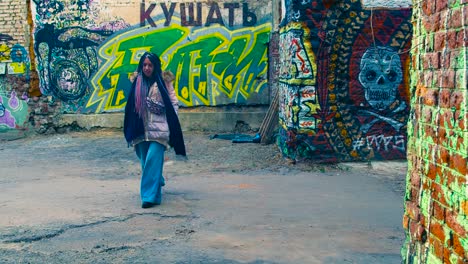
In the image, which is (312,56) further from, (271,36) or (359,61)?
(271,36)

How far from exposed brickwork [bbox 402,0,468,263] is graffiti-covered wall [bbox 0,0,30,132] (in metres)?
11.4

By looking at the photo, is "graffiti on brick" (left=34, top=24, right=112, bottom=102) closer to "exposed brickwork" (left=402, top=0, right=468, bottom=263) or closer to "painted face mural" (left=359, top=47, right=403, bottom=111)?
"painted face mural" (left=359, top=47, right=403, bottom=111)

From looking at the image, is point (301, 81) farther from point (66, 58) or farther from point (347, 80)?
point (66, 58)

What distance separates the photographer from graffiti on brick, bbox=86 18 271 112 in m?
12.9

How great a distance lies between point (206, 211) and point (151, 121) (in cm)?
126

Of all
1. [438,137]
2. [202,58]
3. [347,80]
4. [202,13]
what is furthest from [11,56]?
[438,137]

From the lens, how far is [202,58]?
1299 cm

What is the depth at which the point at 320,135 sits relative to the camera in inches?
347

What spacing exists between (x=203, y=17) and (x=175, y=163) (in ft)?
15.6

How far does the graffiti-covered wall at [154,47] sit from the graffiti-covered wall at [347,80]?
160 inches

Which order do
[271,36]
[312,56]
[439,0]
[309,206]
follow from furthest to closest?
1. [271,36]
2. [312,56]
3. [309,206]
4. [439,0]

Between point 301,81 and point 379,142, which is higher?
point 301,81

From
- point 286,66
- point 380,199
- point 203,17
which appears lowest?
point 380,199

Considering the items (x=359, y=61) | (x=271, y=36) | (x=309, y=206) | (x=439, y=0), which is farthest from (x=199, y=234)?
(x=271, y=36)
